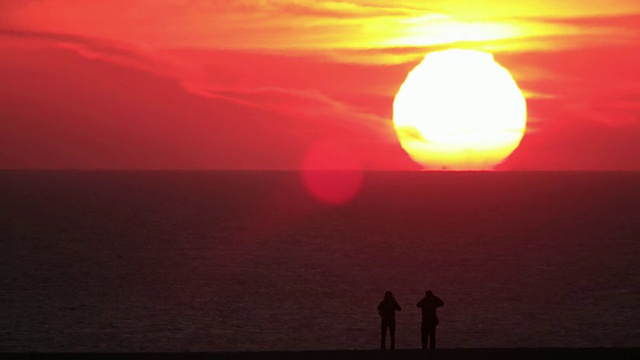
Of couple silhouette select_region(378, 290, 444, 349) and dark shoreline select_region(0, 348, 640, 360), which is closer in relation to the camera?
dark shoreline select_region(0, 348, 640, 360)

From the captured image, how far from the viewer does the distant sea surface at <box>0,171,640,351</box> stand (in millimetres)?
43094

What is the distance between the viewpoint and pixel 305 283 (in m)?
61.9

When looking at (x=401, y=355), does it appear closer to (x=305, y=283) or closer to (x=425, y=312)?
(x=425, y=312)

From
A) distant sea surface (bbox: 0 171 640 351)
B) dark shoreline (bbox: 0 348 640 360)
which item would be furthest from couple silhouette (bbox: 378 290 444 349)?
distant sea surface (bbox: 0 171 640 351)

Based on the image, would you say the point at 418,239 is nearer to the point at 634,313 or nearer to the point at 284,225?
the point at 284,225

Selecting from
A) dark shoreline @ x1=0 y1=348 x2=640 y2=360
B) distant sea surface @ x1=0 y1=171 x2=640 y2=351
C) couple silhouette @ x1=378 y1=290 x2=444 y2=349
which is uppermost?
distant sea surface @ x1=0 y1=171 x2=640 y2=351

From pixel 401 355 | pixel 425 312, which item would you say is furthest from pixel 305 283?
pixel 401 355

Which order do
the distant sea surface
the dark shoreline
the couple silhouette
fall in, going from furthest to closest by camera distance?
the distant sea surface
the couple silhouette
the dark shoreline

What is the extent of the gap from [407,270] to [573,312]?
846 inches

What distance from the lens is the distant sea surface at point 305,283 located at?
43.1m

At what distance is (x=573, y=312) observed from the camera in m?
50.3

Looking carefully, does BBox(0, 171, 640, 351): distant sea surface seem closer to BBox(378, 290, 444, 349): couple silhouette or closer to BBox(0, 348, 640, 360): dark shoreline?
BBox(378, 290, 444, 349): couple silhouette

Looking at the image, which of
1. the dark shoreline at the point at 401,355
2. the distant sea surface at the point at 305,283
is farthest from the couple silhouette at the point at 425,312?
the distant sea surface at the point at 305,283

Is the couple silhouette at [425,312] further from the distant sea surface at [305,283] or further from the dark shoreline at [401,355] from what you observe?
the distant sea surface at [305,283]
